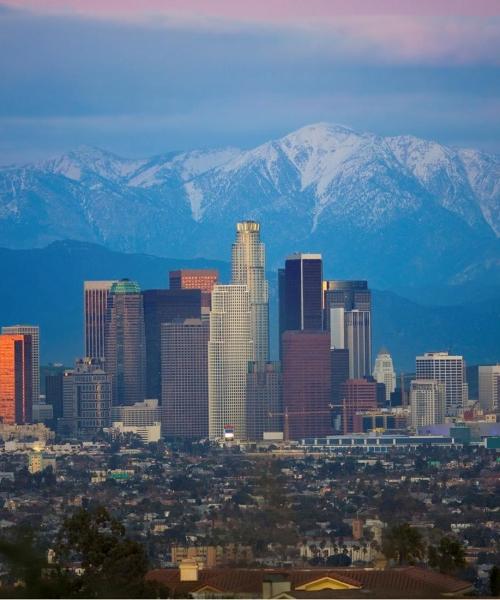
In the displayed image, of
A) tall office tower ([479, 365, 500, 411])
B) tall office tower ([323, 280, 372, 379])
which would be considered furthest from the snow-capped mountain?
tall office tower ([479, 365, 500, 411])

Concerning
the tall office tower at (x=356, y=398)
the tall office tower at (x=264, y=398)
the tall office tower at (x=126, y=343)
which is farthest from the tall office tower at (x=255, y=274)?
the tall office tower at (x=356, y=398)

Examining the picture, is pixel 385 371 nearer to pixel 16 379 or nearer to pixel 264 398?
pixel 264 398

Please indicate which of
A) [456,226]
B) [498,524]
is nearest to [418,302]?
[456,226]

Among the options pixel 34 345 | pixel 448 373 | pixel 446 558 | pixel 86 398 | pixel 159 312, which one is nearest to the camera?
pixel 446 558

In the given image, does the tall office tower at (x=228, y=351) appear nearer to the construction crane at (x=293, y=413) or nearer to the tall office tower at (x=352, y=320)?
the construction crane at (x=293, y=413)

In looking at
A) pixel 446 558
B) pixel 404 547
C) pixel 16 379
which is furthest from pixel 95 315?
pixel 446 558
